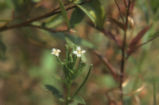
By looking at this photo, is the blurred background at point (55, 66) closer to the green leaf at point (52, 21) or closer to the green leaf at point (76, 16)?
the green leaf at point (52, 21)

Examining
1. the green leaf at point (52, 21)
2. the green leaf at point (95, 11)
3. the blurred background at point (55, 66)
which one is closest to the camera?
the green leaf at point (95, 11)

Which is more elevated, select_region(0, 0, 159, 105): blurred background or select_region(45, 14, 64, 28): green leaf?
select_region(0, 0, 159, 105): blurred background

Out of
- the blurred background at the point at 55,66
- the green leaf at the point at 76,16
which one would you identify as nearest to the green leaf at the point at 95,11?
the green leaf at the point at 76,16

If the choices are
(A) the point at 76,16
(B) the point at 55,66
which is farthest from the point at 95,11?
(B) the point at 55,66

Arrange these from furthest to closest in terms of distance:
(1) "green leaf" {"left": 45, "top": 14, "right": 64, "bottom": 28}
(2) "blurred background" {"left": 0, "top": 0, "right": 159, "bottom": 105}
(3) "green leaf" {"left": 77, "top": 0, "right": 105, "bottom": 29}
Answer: (2) "blurred background" {"left": 0, "top": 0, "right": 159, "bottom": 105} < (1) "green leaf" {"left": 45, "top": 14, "right": 64, "bottom": 28} < (3) "green leaf" {"left": 77, "top": 0, "right": 105, "bottom": 29}

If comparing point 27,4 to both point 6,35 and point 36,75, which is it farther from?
point 6,35

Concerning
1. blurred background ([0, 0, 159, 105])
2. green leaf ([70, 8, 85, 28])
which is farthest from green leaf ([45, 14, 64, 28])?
blurred background ([0, 0, 159, 105])

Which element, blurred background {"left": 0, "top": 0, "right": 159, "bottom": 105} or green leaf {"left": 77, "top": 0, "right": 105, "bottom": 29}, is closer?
green leaf {"left": 77, "top": 0, "right": 105, "bottom": 29}

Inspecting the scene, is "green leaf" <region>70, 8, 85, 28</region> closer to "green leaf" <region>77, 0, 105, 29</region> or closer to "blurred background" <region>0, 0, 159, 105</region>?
"green leaf" <region>77, 0, 105, 29</region>

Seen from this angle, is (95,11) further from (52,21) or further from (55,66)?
(55,66)
